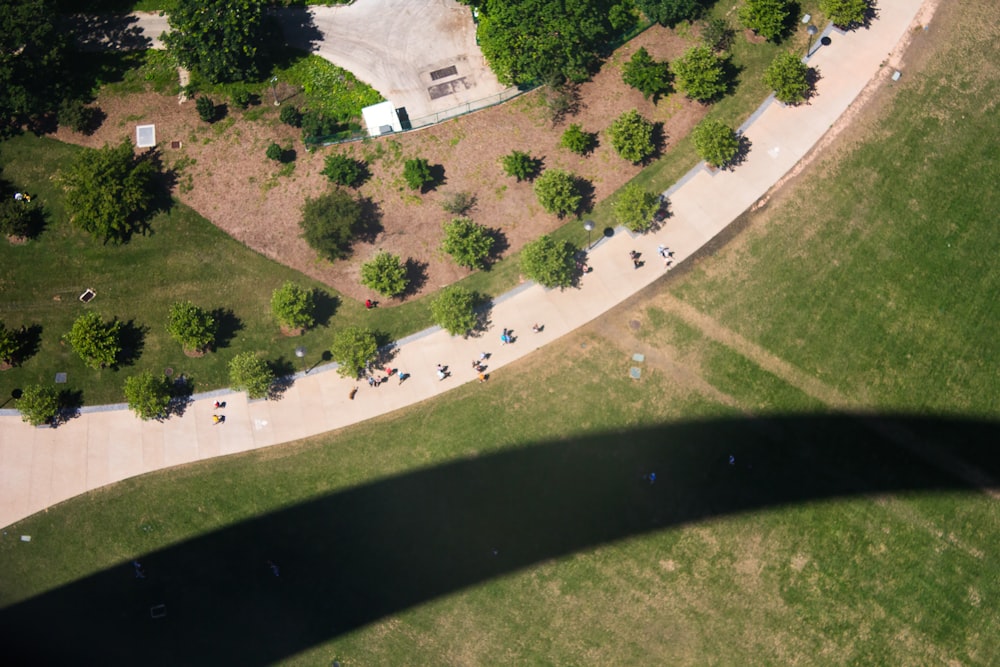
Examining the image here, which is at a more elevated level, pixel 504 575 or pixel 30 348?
pixel 30 348

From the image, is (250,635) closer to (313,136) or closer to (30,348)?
(30,348)

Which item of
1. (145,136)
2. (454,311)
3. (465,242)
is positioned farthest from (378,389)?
(145,136)

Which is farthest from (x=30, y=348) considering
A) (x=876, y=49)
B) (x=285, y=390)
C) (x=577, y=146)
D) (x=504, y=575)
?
(x=876, y=49)

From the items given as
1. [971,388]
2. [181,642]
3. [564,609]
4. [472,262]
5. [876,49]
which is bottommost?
[181,642]

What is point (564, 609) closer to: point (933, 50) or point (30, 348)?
point (30, 348)

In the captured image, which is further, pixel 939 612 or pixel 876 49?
pixel 876 49

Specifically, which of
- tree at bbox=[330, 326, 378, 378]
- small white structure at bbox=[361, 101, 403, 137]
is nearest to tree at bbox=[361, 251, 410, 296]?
tree at bbox=[330, 326, 378, 378]
